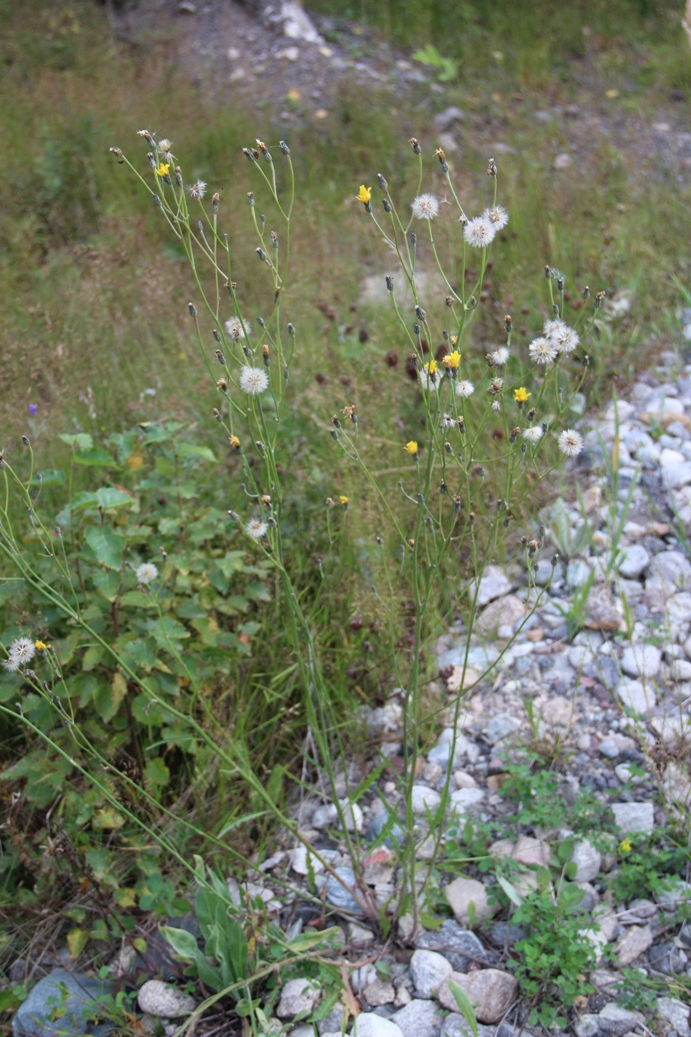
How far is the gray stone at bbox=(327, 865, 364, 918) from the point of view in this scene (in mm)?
1977

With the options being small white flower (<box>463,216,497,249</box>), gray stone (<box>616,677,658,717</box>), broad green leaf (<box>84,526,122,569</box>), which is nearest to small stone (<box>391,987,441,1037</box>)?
gray stone (<box>616,677,658,717</box>)

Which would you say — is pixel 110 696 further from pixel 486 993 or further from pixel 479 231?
pixel 479 231

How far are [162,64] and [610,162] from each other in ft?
11.3

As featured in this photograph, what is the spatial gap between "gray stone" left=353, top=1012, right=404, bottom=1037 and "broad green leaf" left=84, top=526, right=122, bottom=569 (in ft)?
3.74

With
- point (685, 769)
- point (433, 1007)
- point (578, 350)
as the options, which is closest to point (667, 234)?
point (578, 350)

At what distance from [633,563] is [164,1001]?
70.7 inches

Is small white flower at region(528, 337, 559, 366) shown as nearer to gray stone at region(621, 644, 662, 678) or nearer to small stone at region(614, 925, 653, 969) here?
gray stone at region(621, 644, 662, 678)

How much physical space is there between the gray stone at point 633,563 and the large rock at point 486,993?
1.30 metres

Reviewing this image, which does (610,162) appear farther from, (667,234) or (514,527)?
(514,527)

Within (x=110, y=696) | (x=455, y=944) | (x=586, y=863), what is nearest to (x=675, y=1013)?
(x=586, y=863)

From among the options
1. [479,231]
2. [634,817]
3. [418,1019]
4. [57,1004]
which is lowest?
[57,1004]

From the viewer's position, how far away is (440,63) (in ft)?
20.9

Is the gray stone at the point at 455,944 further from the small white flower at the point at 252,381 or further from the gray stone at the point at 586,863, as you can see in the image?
the small white flower at the point at 252,381

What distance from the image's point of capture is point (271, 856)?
2.14 m
